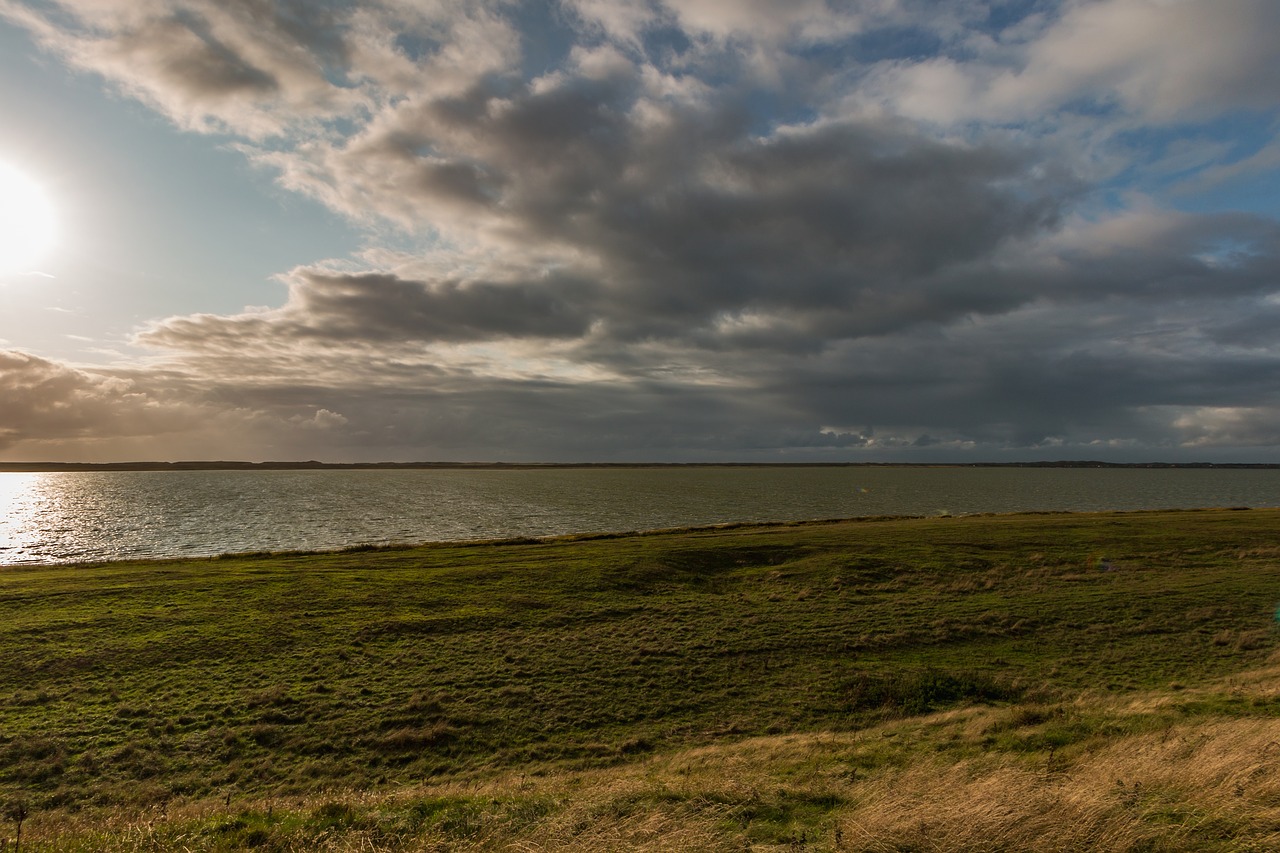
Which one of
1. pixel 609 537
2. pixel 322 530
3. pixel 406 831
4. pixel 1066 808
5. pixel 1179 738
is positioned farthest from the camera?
pixel 322 530

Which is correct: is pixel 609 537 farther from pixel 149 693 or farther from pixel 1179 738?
A: pixel 1179 738

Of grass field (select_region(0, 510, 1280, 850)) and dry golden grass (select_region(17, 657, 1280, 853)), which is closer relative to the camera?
dry golden grass (select_region(17, 657, 1280, 853))

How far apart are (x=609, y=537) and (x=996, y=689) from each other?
45.8m

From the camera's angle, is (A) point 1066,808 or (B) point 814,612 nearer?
(A) point 1066,808

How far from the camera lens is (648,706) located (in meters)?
22.7

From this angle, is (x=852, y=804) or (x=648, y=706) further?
(x=648, y=706)

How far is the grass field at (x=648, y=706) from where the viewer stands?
35.8 feet

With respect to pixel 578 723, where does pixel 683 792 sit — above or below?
above

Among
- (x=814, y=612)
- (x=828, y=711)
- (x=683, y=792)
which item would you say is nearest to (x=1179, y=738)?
(x=828, y=711)

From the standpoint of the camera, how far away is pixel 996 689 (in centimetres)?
2319

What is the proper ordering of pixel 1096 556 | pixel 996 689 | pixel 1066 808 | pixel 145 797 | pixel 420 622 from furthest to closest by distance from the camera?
1. pixel 1096 556
2. pixel 420 622
3. pixel 996 689
4. pixel 145 797
5. pixel 1066 808

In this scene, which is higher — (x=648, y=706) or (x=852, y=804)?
(x=852, y=804)

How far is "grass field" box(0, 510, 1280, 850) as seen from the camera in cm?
1091

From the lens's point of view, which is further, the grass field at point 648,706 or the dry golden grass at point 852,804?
the grass field at point 648,706
